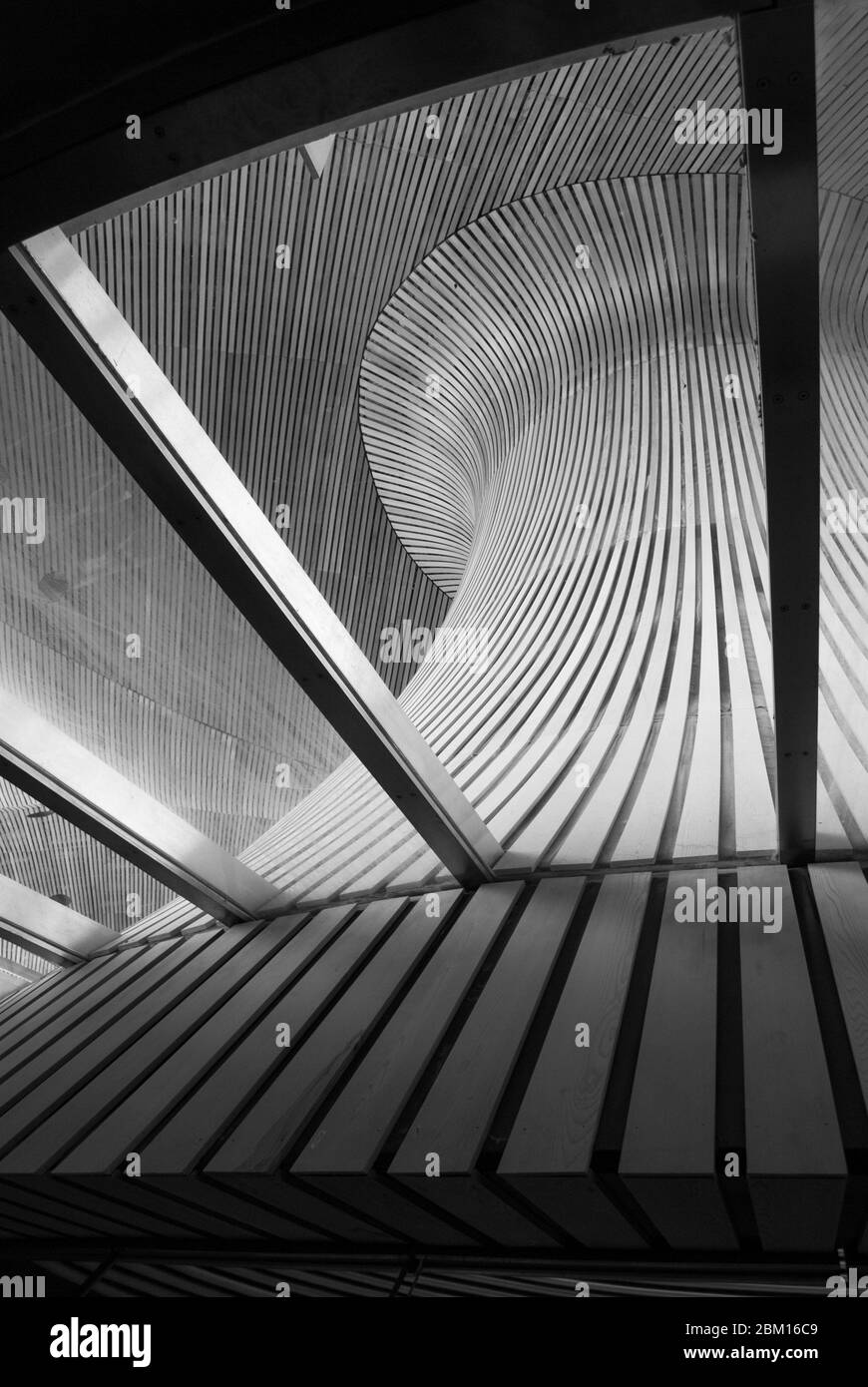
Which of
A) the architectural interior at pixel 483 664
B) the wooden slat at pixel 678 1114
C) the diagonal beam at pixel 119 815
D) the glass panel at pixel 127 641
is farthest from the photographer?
the glass panel at pixel 127 641

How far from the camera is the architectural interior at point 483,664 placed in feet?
7.25

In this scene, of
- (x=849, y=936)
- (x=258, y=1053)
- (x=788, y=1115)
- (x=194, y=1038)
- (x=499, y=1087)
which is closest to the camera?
(x=788, y=1115)

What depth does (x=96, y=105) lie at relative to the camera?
202 cm

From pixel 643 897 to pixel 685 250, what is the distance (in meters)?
4.75

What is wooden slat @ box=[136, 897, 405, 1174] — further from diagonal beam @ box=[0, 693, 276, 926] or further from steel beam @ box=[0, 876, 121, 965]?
steel beam @ box=[0, 876, 121, 965]

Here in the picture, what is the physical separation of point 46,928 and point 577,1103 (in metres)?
3.43

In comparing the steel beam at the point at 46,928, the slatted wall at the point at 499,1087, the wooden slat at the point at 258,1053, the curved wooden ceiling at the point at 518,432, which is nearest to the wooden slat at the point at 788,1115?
the slatted wall at the point at 499,1087

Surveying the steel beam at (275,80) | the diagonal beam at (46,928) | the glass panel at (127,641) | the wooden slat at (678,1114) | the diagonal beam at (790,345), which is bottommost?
the wooden slat at (678,1114)

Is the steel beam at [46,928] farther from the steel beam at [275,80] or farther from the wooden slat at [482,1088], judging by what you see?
the steel beam at [275,80]

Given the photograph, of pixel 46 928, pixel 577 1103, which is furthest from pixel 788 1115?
pixel 46 928

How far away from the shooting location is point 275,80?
194 centimetres

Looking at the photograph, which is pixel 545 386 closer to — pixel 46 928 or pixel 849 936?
pixel 46 928

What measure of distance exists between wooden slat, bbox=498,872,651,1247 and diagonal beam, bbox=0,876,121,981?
2862 millimetres

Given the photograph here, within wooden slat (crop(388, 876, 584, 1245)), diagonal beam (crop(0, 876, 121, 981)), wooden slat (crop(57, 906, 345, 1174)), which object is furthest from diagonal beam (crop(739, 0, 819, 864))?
diagonal beam (crop(0, 876, 121, 981))
